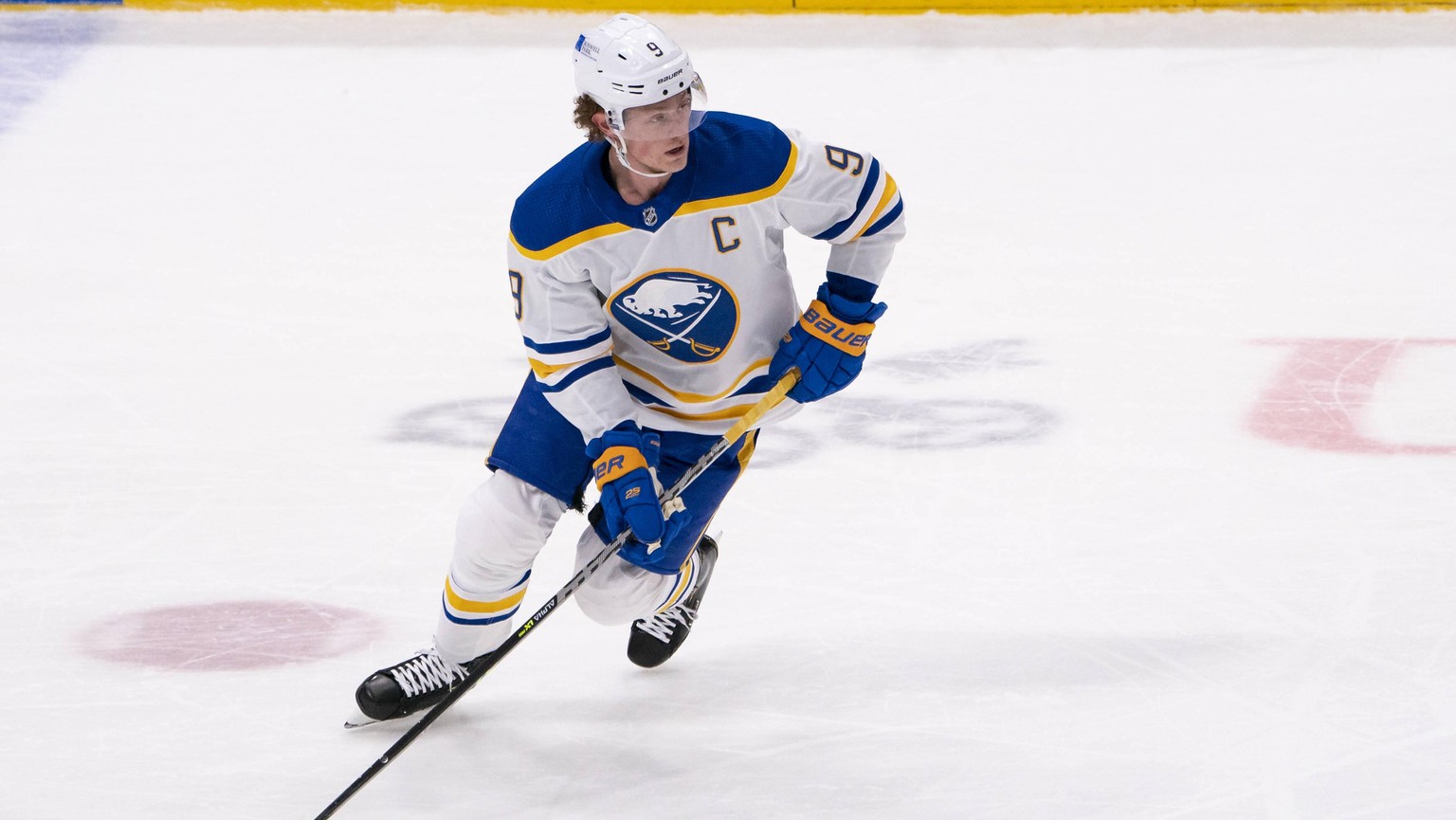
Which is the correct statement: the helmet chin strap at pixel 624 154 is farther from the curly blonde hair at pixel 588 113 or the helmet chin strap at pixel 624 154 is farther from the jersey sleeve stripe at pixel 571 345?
the jersey sleeve stripe at pixel 571 345

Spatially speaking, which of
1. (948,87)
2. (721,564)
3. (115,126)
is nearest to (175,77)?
(115,126)

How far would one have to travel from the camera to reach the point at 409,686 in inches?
106

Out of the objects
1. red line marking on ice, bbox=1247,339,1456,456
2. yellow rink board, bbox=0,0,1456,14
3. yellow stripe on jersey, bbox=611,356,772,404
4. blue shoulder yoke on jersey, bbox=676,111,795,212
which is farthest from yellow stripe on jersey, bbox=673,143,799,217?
yellow rink board, bbox=0,0,1456,14

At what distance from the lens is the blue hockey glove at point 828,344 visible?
262 centimetres

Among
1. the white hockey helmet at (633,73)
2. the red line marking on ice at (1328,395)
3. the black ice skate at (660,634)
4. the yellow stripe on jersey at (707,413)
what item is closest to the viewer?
the white hockey helmet at (633,73)

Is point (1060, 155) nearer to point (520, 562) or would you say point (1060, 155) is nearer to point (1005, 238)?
point (1005, 238)

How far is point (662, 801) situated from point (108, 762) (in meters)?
0.91

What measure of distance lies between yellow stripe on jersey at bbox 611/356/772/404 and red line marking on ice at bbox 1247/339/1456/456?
1.51 metres

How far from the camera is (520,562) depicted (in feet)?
8.64

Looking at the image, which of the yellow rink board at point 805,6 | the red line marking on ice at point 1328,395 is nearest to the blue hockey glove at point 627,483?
the red line marking on ice at point 1328,395

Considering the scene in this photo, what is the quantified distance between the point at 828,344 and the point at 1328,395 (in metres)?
1.75

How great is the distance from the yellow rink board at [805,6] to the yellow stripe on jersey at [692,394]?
3972mm

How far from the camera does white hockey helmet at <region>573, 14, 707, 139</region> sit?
2303 millimetres

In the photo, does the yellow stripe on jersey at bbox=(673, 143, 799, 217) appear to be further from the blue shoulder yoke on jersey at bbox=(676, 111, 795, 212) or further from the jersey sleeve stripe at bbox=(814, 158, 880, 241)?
the jersey sleeve stripe at bbox=(814, 158, 880, 241)
